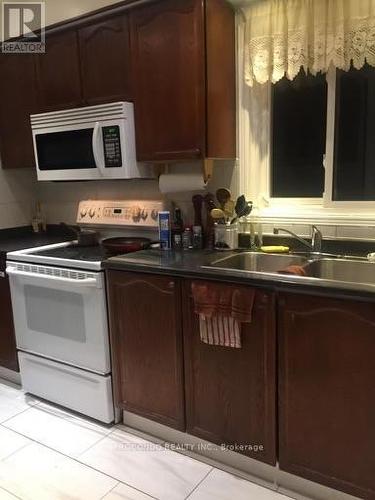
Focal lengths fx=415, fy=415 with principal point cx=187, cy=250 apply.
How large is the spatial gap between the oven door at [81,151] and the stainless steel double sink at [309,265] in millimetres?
783

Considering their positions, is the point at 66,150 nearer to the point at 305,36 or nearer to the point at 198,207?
the point at 198,207

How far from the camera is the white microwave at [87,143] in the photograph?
2.27 metres

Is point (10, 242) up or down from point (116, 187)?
down

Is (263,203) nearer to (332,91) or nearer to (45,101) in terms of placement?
(332,91)

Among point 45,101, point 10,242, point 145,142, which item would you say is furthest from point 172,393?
point 45,101

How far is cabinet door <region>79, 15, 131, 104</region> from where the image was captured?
88.3 inches

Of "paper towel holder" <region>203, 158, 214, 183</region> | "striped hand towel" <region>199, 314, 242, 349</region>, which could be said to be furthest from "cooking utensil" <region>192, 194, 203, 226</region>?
"striped hand towel" <region>199, 314, 242, 349</region>

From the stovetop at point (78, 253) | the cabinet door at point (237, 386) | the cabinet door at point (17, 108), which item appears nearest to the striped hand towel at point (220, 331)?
the cabinet door at point (237, 386)

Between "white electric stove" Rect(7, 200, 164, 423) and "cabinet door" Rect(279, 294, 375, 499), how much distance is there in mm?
991

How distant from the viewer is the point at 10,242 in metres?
2.89

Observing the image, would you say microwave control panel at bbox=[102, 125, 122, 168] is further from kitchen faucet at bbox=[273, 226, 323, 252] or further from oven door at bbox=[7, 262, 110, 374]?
kitchen faucet at bbox=[273, 226, 323, 252]

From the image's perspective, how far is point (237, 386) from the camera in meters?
1.79

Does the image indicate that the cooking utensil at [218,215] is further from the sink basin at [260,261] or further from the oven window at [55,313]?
the oven window at [55,313]

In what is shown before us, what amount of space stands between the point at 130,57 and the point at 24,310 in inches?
61.5
